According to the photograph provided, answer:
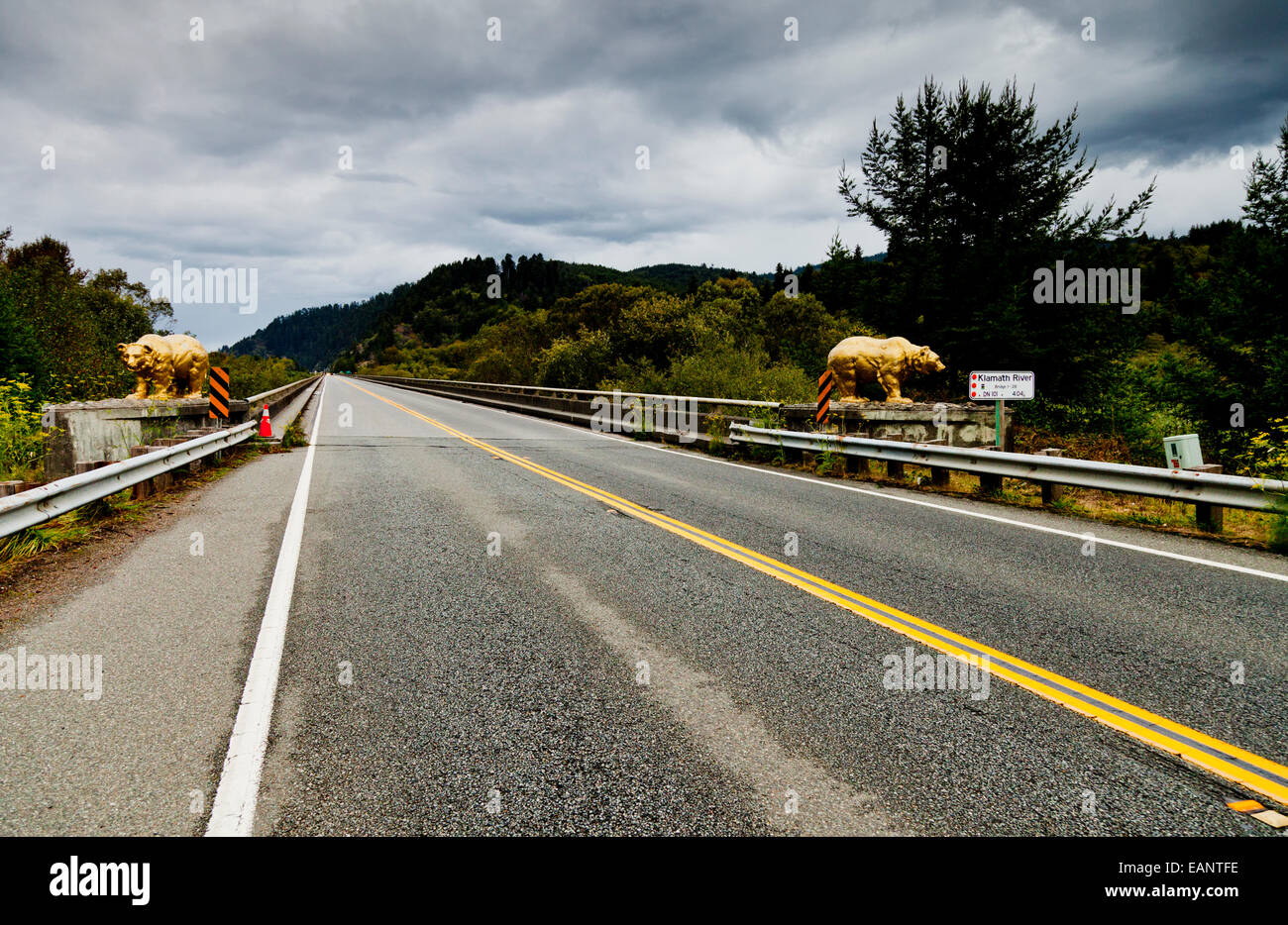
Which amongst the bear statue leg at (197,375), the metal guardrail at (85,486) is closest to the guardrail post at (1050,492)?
the metal guardrail at (85,486)

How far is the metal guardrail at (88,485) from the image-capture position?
5762mm

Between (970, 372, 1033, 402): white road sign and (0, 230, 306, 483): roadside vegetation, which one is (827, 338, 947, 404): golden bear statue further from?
(0, 230, 306, 483): roadside vegetation

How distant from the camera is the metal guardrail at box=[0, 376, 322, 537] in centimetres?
576

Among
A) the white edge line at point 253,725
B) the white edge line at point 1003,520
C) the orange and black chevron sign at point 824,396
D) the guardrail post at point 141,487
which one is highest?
the orange and black chevron sign at point 824,396

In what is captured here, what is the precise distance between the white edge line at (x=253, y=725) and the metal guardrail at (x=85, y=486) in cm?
196

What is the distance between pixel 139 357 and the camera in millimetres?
15039

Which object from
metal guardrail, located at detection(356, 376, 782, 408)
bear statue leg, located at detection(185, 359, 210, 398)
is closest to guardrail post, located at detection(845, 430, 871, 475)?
metal guardrail, located at detection(356, 376, 782, 408)

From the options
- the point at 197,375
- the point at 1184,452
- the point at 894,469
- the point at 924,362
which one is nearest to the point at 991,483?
the point at 894,469

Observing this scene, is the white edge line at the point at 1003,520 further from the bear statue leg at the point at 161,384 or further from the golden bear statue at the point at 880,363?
the bear statue leg at the point at 161,384

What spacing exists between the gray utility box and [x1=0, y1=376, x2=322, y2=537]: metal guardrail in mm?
11101

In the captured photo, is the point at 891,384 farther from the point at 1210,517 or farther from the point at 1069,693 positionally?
the point at 1069,693
